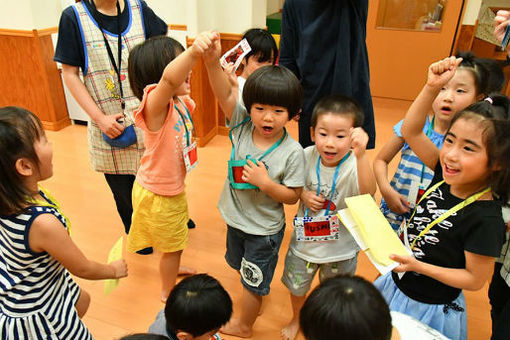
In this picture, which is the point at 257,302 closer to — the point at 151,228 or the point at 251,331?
the point at 251,331

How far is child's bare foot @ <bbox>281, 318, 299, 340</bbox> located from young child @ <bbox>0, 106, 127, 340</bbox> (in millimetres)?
885

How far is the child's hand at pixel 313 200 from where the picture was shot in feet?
4.59

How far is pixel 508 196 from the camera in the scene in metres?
1.02

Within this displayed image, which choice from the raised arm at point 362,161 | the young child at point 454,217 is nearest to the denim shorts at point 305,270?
the young child at point 454,217

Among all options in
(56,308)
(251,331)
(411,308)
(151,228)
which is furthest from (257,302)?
(56,308)

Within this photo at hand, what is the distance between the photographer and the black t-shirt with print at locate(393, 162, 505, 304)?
1.02 m

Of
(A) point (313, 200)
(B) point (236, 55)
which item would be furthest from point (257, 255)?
(B) point (236, 55)

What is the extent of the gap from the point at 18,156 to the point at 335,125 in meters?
0.97

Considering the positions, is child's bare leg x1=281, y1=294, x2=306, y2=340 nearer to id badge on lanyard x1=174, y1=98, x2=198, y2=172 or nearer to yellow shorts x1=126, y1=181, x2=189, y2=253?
yellow shorts x1=126, y1=181, x2=189, y2=253

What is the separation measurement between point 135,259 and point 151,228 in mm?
628

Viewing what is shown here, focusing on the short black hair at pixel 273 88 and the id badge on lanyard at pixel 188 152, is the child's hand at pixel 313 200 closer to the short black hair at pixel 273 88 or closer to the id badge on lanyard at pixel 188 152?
the short black hair at pixel 273 88

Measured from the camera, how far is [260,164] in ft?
4.53

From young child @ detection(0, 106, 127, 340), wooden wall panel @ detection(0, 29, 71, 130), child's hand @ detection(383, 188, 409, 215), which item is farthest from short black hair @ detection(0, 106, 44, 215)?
wooden wall panel @ detection(0, 29, 71, 130)

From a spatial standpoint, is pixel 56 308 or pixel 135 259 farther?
pixel 135 259
